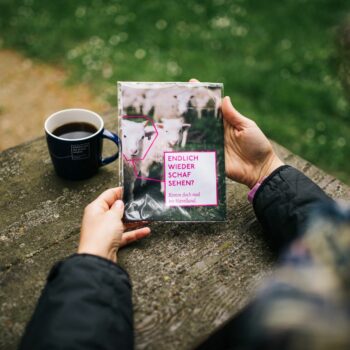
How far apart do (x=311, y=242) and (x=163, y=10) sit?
4.11 meters

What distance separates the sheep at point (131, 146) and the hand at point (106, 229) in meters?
0.06

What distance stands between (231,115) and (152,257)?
59cm

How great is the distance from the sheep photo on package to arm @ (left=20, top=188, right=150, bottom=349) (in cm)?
24

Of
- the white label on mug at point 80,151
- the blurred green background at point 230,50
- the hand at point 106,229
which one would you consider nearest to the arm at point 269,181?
the hand at point 106,229

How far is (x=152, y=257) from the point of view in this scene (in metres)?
1.34

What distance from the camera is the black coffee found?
1631 millimetres

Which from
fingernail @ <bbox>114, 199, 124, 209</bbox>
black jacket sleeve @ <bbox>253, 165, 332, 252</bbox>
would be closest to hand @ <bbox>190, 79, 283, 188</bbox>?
black jacket sleeve @ <bbox>253, 165, 332, 252</bbox>

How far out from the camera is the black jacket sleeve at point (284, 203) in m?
1.38

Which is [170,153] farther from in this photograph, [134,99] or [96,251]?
[96,251]

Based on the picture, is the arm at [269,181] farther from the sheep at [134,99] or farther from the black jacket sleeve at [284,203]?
the sheep at [134,99]

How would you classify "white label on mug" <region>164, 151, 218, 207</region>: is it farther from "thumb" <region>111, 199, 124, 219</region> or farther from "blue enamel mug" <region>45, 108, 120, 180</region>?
"blue enamel mug" <region>45, 108, 120, 180</region>

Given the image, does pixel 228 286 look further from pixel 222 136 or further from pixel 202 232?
pixel 222 136

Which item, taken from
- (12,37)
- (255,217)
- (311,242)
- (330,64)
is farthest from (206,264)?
(12,37)

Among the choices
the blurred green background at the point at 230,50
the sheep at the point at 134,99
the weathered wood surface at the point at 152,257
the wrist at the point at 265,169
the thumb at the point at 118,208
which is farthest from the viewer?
the blurred green background at the point at 230,50
